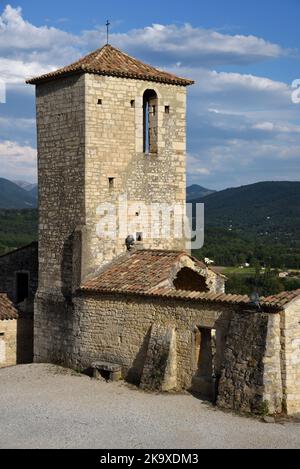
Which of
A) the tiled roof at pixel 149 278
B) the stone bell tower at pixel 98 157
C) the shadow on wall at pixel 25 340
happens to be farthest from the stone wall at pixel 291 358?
the shadow on wall at pixel 25 340

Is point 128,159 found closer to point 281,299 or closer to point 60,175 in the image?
point 60,175

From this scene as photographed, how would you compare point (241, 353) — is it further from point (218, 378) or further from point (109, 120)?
point (109, 120)

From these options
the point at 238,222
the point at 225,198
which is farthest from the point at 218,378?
the point at 225,198

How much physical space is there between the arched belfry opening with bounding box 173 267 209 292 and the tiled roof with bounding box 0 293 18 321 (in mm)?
5157

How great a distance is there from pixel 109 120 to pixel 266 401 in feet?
30.4

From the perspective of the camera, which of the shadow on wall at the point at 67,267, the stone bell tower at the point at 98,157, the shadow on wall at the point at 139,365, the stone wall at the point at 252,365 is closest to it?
the stone wall at the point at 252,365

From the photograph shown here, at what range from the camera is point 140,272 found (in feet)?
63.6

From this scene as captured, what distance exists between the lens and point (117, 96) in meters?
20.8

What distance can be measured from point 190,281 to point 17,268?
6.17m

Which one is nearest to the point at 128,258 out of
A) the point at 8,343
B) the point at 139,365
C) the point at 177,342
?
the point at 139,365

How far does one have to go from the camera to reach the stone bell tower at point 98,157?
800 inches

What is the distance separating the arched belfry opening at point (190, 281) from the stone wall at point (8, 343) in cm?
526

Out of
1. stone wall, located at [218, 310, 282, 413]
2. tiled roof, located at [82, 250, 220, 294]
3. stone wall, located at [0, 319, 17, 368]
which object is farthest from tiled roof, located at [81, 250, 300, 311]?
stone wall, located at [0, 319, 17, 368]

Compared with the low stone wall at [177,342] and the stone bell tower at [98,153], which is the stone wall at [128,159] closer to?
the stone bell tower at [98,153]
